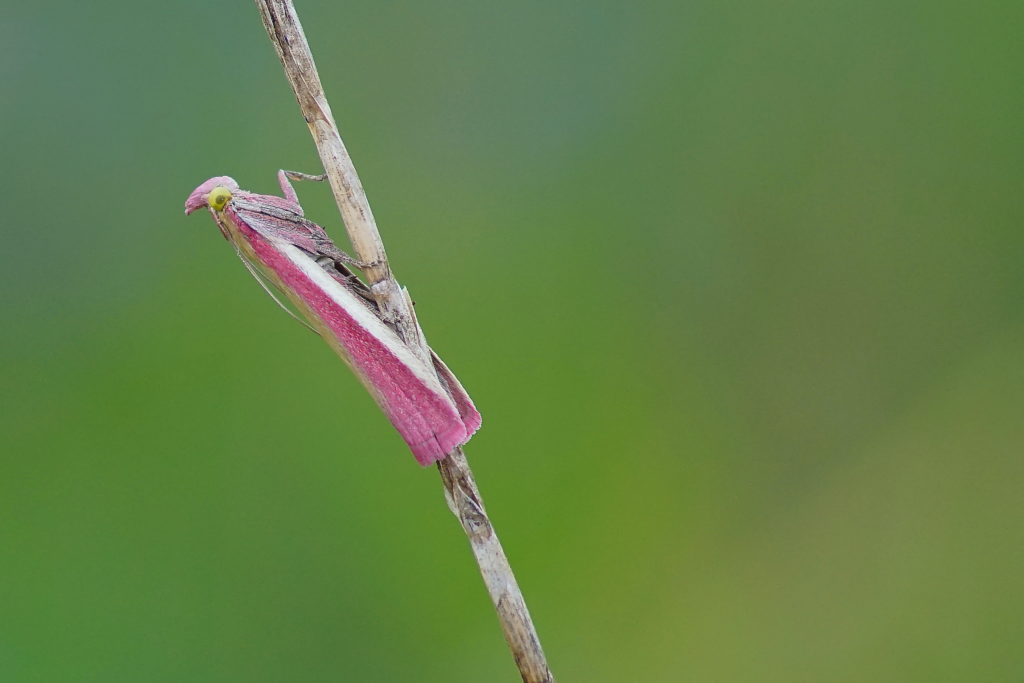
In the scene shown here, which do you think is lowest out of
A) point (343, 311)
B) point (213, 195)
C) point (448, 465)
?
point (448, 465)

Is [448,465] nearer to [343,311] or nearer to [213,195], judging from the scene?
[343,311]

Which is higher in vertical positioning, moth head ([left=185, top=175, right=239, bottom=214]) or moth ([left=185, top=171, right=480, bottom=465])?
moth head ([left=185, top=175, right=239, bottom=214])

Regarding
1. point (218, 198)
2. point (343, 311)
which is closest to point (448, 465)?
point (343, 311)

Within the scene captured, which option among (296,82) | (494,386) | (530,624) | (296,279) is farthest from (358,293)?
(494,386)

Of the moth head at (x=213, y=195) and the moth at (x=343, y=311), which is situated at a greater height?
the moth head at (x=213, y=195)

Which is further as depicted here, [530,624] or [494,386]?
[494,386]

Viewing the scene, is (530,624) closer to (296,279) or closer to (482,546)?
(482,546)
